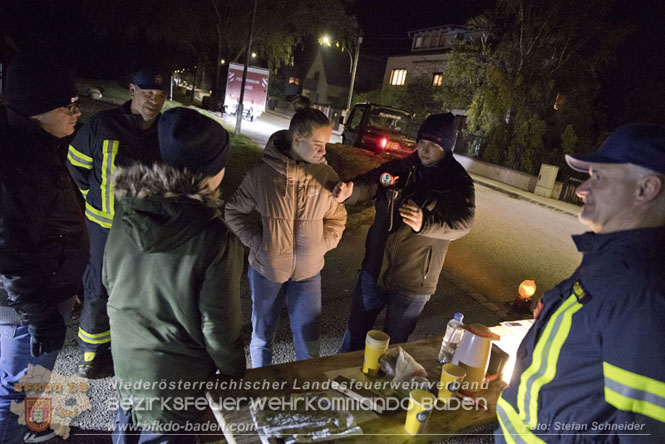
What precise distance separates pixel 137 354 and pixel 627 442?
1836 mm

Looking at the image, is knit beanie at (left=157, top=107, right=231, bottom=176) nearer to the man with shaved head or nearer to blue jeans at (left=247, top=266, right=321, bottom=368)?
blue jeans at (left=247, top=266, right=321, bottom=368)

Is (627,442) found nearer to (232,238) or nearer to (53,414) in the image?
(232,238)

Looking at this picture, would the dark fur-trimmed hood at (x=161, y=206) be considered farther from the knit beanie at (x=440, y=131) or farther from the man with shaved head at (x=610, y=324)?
the knit beanie at (x=440, y=131)

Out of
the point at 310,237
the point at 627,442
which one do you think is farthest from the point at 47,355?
the point at 627,442

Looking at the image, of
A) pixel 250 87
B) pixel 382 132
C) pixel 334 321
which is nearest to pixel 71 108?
pixel 334 321

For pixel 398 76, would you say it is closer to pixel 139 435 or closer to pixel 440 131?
pixel 440 131

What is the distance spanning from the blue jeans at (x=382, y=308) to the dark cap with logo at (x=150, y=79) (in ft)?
7.02

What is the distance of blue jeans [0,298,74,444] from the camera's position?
7.02 ft

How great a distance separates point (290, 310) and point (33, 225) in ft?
5.47

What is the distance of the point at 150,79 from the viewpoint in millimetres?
3068

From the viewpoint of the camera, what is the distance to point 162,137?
1603 millimetres

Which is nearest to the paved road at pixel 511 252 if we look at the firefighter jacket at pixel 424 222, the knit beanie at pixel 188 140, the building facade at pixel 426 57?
the firefighter jacket at pixel 424 222

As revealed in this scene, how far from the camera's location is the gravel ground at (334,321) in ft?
8.65

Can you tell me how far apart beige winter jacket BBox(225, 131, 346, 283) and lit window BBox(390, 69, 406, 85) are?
1389 inches
